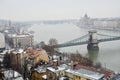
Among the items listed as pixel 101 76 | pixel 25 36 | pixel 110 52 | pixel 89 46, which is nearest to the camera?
pixel 101 76

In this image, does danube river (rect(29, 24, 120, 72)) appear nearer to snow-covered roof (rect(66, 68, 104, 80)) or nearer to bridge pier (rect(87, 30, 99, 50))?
bridge pier (rect(87, 30, 99, 50))

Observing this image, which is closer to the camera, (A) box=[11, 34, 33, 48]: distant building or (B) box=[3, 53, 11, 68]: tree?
(B) box=[3, 53, 11, 68]: tree

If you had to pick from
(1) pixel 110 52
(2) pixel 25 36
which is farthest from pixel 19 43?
(1) pixel 110 52

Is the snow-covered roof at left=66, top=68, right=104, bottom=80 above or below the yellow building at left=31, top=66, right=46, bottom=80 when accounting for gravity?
above

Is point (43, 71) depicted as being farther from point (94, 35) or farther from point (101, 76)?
point (94, 35)

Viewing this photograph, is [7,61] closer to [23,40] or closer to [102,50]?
[102,50]

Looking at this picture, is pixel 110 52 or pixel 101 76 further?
pixel 110 52

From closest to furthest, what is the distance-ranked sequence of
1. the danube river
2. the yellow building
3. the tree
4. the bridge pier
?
1. the yellow building
2. the tree
3. the danube river
4. the bridge pier

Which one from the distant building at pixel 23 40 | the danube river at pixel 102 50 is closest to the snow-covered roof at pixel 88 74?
the danube river at pixel 102 50

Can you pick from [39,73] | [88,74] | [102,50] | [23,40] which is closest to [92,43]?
[102,50]

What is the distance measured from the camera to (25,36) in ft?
35.1

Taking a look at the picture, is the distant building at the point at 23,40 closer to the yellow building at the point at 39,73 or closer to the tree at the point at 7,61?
the tree at the point at 7,61

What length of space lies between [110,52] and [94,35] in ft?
7.66

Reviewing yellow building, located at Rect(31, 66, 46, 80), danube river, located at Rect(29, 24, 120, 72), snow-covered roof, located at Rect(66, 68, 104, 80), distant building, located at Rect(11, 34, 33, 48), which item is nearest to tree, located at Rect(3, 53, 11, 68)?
yellow building, located at Rect(31, 66, 46, 80)
